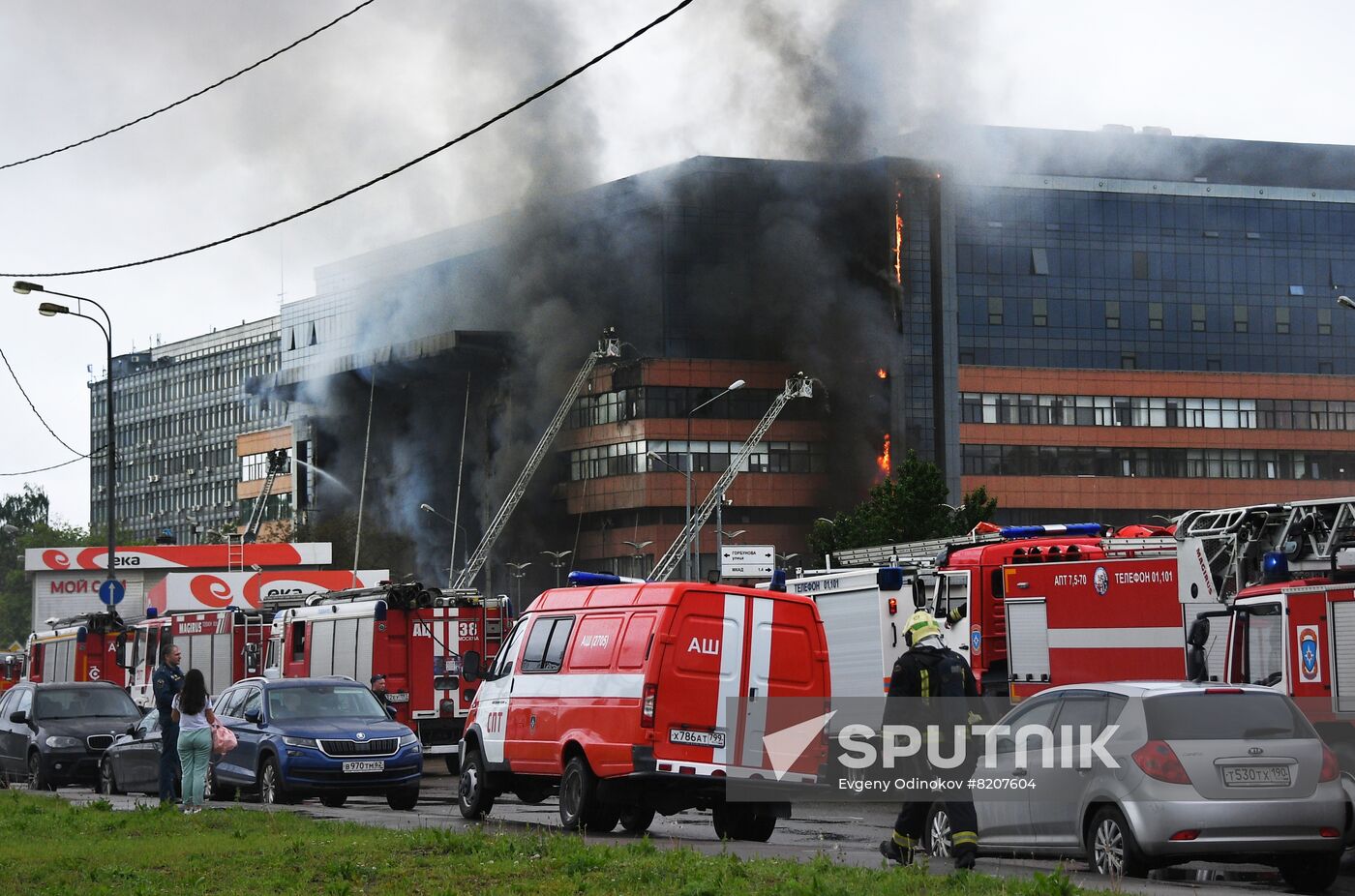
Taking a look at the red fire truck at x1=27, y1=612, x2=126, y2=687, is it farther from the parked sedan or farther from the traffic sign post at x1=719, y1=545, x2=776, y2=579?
the traffic sign post at x1=719, y1=545, x2=776, y2=579

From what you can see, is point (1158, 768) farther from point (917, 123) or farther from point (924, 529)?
point (917, 123)

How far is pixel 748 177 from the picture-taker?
9288 cm

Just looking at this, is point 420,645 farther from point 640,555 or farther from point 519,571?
point 640,555

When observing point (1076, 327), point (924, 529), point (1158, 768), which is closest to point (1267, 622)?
point (1158, 768)

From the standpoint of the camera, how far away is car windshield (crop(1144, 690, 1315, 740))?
12.4m

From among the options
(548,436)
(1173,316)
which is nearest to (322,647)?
(548,436)

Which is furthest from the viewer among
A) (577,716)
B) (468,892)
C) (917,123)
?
(917,123)

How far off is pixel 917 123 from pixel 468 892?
81.3 m

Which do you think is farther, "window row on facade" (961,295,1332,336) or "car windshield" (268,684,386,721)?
"window row on facade" (961,295,1332,336)

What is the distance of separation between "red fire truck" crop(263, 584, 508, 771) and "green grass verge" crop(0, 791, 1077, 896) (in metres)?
12.6

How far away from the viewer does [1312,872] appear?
41.3ft

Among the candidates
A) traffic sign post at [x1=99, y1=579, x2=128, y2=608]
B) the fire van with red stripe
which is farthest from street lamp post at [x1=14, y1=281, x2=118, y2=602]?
the fire van with red stripe

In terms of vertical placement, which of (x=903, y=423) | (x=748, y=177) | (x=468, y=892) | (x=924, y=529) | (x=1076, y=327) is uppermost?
(x=748, y=177)

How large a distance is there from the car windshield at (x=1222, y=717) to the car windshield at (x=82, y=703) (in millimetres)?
19743
